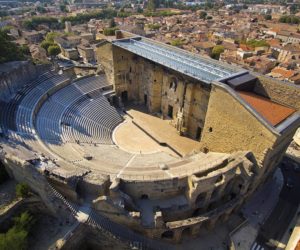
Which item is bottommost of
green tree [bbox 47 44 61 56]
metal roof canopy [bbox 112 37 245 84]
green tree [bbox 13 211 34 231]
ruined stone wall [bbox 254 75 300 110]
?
green tree [bbox 47 44 61 56]

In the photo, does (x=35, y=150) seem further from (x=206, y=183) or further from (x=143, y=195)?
(x=206, y=183)

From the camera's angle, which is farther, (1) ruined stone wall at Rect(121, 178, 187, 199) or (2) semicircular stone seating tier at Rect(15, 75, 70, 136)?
(2) semicircular stone seating tier at Rect(15, 75, 70, 136)

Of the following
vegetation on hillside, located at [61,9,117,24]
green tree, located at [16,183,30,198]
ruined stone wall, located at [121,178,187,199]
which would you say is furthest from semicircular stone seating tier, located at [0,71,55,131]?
vegetation on hillside, located at [61,9,117,24]

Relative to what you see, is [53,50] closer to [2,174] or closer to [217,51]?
[217,51]

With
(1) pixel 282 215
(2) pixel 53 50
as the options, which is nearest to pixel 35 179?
(1) pixel 282 215

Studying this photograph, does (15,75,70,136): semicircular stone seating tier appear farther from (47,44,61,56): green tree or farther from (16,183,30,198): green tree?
(47,44,61,56): green tree

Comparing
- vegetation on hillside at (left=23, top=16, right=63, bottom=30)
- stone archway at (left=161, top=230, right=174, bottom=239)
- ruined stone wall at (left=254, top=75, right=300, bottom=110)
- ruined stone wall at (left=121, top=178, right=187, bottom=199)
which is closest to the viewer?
ruined stone wall at (left=121, top=178, right=187, bottom=199)

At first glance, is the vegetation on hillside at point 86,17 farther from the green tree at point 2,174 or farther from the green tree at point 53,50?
the green tree at point 2,174
